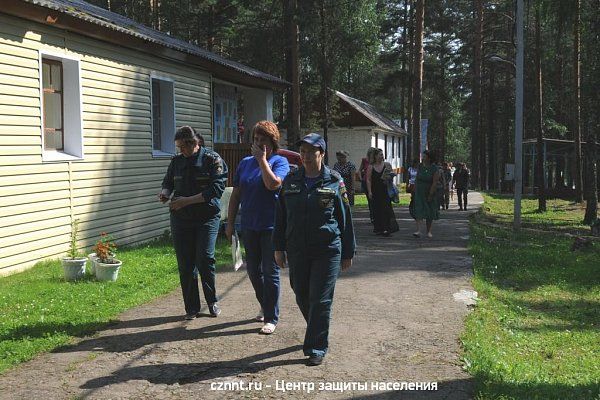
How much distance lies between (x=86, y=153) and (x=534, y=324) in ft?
23.7

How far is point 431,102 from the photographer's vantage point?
5291 centimetres

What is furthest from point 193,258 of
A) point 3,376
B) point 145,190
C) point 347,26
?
point 347,26

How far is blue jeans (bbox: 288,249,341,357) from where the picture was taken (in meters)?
4.71

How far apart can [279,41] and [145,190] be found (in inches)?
661

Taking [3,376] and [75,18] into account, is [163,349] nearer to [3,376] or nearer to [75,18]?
[3,376]

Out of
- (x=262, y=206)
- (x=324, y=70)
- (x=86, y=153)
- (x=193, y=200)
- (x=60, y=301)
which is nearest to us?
(x=262, y=206)

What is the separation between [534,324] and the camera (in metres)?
6.72

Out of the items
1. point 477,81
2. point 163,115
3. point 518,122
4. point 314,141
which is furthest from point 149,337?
point 477,81

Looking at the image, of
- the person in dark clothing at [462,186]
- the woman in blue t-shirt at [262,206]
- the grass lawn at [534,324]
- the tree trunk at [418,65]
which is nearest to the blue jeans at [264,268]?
the woman in blue t-shirt at [262,206]

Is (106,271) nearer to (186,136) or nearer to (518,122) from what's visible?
(186,136)

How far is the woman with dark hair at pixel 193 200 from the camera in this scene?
5789 millimetres

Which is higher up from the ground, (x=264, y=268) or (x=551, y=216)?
Result: (x=264, y=268)

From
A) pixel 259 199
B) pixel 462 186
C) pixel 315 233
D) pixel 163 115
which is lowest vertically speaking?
pixel 462 186

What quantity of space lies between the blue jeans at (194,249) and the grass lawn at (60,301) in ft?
3.04
